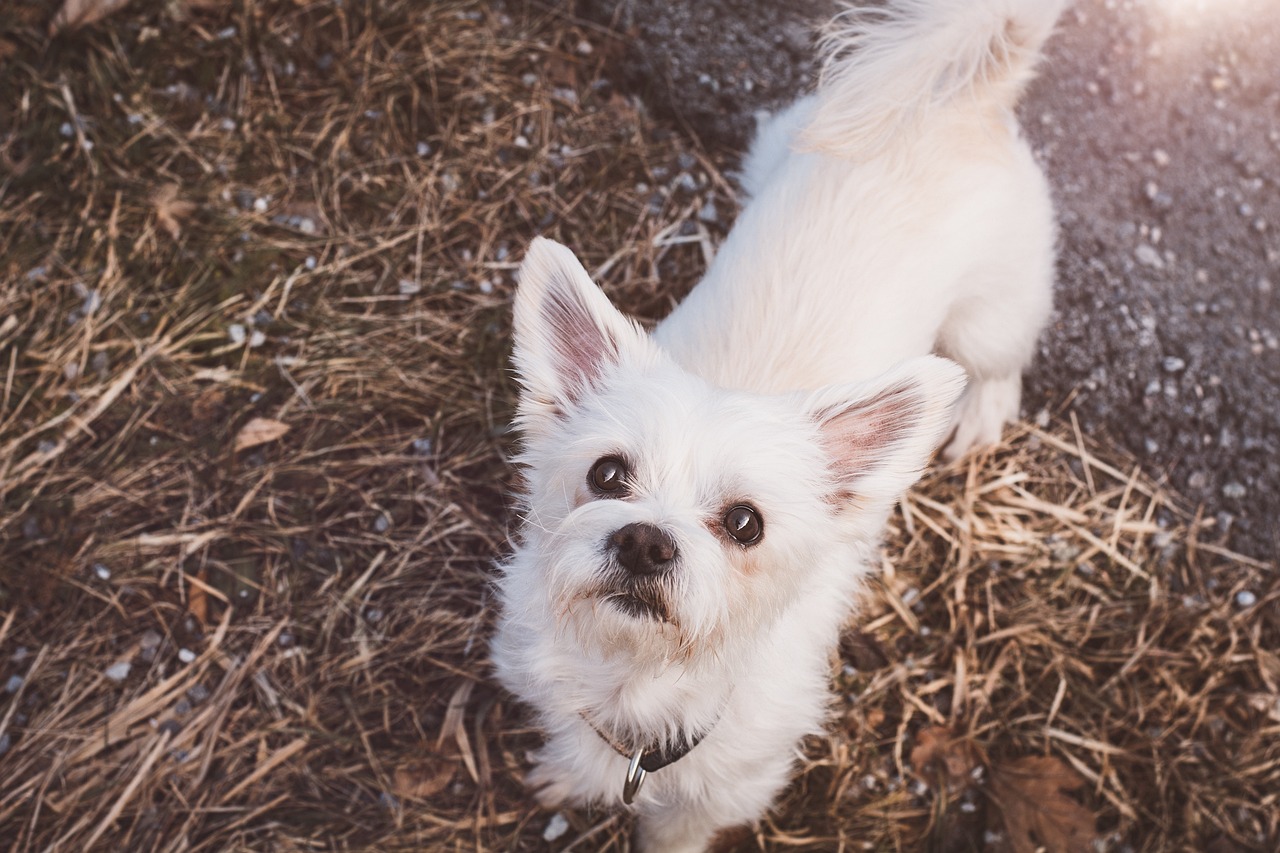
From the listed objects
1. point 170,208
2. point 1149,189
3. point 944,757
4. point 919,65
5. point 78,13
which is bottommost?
point 944,757

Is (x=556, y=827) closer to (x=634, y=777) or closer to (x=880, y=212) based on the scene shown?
(x=634, y=777)

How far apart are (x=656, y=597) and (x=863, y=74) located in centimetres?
164

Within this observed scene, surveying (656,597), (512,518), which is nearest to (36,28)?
(512,518)

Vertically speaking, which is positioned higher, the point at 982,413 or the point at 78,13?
the point at 78,13

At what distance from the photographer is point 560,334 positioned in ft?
6.65

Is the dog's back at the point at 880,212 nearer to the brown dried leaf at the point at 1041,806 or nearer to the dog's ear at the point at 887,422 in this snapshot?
the dog's ear at the point at 887,422

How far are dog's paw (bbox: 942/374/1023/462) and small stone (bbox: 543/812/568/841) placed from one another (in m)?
2.05

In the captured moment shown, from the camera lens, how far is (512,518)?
3.00m

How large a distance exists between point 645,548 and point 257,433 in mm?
2057

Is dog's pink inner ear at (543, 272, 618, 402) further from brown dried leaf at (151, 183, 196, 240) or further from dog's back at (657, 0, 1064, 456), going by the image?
brown dried leaf at (151, 183, 196, 240)

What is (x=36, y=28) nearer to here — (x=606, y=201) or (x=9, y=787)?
(x=606, y=201)

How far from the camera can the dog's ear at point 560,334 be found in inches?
71.2

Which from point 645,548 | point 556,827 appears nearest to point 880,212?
point 645,548

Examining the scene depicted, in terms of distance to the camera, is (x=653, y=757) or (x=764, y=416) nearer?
(x=764, y=416)
